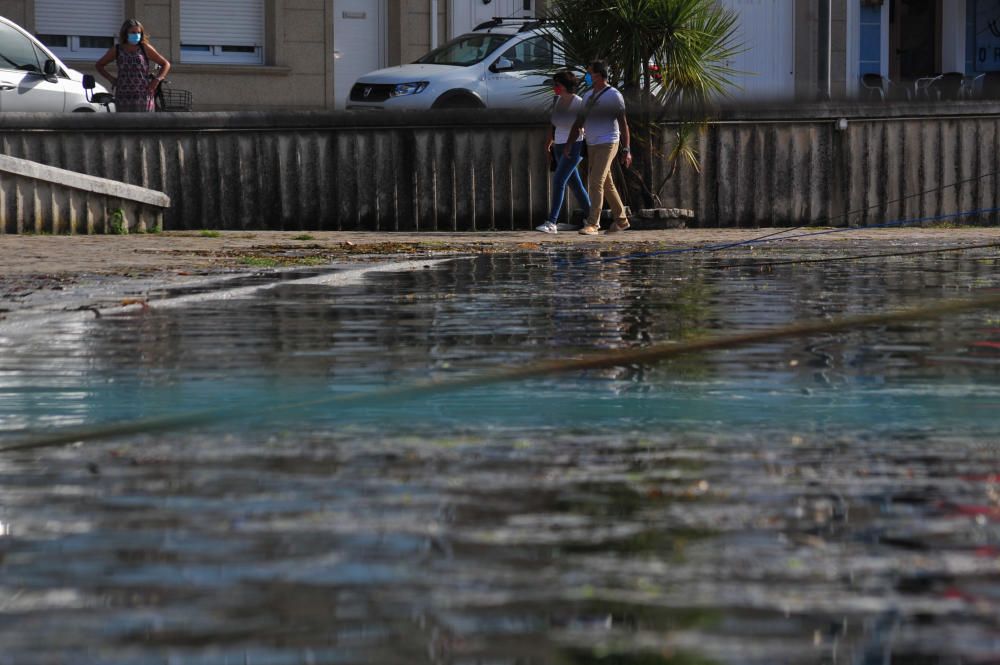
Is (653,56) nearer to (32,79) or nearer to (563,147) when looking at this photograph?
(563,147)

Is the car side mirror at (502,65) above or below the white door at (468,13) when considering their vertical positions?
below

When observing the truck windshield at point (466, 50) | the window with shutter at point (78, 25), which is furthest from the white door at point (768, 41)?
the window with shutter at point (78, 25)

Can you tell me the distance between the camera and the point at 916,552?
3744 millimetres

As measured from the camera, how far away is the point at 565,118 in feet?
64.2

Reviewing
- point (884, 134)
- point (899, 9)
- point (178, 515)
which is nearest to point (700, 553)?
point (178, 515)

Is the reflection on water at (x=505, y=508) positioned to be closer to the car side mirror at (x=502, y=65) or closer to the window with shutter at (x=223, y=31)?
the car side mirror at (x=502, y=65)

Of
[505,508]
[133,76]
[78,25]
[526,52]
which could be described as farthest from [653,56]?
[505,508]

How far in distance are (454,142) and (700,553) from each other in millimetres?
16324

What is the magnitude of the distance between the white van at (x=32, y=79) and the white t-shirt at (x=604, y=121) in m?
6.01

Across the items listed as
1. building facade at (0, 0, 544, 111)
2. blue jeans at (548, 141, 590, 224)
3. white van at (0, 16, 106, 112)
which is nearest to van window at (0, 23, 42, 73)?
white van at (0, 16, 106, 112)

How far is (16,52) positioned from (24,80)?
350 millimetres

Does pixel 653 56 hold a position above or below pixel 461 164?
above

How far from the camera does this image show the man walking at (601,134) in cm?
1930

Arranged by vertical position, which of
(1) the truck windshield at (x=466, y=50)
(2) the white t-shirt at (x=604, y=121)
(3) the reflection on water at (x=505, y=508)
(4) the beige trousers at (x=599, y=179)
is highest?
(1) the truck windshield at (x=466, y=50)
